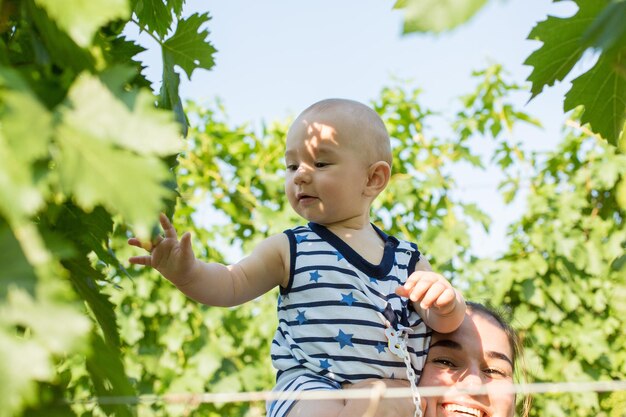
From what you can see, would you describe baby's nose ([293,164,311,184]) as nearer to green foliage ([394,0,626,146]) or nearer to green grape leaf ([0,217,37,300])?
green foliage ([394,0,626,146])

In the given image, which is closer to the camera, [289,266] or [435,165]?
[289,266]

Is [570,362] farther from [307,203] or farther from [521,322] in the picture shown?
[307,203]

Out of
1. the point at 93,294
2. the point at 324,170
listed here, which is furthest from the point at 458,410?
the point at 93,294

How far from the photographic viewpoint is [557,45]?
4.37 ft

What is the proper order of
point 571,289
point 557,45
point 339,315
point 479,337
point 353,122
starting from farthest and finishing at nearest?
point 571,289 < point 479,337 < point 353,122 < point 339,315 < point 557,45

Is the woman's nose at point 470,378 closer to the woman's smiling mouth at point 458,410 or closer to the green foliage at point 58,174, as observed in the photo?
the woman's smiling mouth at point 458,410

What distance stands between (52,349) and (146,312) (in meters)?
3.61

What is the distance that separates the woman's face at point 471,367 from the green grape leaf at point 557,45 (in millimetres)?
808

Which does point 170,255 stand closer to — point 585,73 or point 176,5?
point 176,5

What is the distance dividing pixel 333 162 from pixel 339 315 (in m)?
0.40

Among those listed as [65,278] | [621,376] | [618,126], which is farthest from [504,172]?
[65,278]

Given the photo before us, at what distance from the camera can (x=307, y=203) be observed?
1890 millimetres

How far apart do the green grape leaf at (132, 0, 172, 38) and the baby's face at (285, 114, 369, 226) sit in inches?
18.5

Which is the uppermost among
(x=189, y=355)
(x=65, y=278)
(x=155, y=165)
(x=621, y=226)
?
(x=155, y=165)
